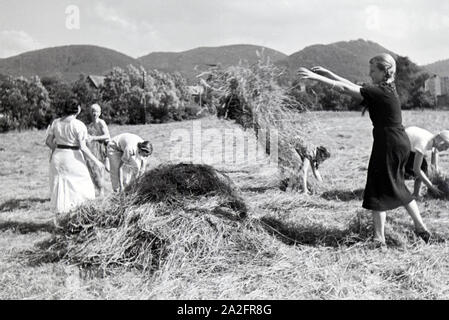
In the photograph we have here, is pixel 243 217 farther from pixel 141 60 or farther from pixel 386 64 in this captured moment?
pixel 141 60

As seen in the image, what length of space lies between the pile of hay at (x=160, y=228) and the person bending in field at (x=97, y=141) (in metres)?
2.30

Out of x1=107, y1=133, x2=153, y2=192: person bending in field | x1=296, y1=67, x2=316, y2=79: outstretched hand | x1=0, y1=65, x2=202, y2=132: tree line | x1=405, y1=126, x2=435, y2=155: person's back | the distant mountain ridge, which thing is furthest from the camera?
the distant mountain ridge

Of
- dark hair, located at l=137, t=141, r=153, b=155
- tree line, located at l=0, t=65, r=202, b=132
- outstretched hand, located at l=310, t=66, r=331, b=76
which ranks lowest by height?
dark hair, located at l=137, t=141, r=153, b=155

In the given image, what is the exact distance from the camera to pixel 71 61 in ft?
185

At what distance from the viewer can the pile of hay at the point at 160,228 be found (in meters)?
4.11

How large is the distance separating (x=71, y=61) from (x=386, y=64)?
57603mm

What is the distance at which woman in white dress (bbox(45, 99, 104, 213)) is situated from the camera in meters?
5.51

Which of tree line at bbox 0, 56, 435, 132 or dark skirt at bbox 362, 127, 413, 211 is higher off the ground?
tree line at bbox 0, 56, 435, 132

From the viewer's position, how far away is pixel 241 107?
222 inches

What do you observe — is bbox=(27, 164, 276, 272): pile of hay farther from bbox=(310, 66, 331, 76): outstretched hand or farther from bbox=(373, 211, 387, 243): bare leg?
→ bbox=(310, 66, 331, 76): outstretched hand

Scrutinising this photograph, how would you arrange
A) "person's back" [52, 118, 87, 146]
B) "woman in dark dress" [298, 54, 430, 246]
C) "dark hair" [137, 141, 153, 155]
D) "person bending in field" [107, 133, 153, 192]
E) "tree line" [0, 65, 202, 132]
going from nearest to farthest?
"woman in dark dress" [298, 54, 430, 246] < "person's back" [52, 118, 87, 146] < "dark hair" [137, 141, 153, 155] < "person bending in field" [107, 133, 153, 192] < "tree line" [0, 65, 202, 132]

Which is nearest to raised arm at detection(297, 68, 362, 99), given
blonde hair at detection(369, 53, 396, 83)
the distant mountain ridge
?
blonde hair at detection(369, 53, 396, 83)

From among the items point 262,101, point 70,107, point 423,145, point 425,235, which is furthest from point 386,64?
point 70,107

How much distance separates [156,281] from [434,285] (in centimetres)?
232
